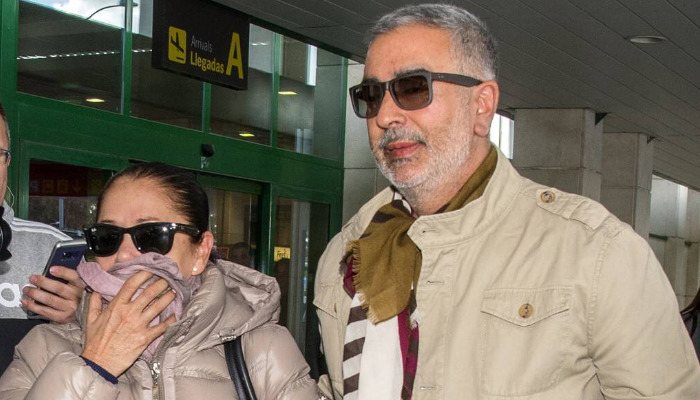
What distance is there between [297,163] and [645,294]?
10.3m

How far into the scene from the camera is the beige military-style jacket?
2.47 metres

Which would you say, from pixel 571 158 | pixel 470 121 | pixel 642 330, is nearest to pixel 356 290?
pixel 470 121

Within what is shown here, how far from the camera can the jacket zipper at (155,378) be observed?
2568 mm

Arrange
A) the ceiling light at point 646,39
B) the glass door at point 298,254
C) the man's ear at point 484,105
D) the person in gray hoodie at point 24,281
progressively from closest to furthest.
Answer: the man's ear at point 484,105 → the person in gray hoodie at point 24,281 → the ceiling light at point 646,39 → the glass door at point 298,254

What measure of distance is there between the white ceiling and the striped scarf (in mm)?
6832

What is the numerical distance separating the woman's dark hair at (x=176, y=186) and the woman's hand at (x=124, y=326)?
27cm

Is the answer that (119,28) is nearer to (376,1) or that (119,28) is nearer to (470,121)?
(376,1)

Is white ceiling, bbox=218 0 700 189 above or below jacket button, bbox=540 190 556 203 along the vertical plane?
above

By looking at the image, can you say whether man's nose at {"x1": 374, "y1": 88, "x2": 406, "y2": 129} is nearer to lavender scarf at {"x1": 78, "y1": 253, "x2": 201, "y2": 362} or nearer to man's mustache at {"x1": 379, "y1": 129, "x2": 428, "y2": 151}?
man's mustache at {"x1": 379, "y1": 129, "x2": 428, "y2": 151}

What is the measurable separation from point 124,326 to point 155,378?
155 mm

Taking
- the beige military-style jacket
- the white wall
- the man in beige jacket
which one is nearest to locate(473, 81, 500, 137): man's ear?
the man in beige jacket

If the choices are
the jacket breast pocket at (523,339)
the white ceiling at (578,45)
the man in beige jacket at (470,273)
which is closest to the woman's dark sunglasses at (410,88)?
the man in beige jacket at (470,273)

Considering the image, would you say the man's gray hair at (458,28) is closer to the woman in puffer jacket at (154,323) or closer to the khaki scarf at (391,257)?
the khaki scarf at (391,257)

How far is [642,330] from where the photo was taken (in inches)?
96.9
